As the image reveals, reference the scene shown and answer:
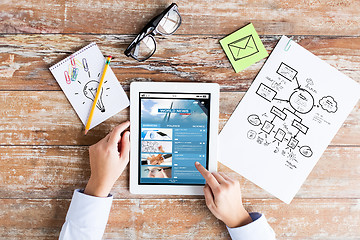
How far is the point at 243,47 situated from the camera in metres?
0.87

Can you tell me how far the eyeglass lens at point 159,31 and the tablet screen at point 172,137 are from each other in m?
0.12

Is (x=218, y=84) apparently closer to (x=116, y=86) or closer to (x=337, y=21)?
(x=116, y=86)

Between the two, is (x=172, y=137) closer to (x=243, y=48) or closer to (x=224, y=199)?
(x=224, y=199)

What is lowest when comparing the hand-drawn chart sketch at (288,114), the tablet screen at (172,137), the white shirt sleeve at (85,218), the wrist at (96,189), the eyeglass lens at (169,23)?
the white shirt sleeve at (85,218)

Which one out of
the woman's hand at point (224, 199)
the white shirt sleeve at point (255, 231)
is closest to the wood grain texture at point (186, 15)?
the woman's hand at point (224, 199)

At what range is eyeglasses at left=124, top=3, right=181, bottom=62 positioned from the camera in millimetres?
826

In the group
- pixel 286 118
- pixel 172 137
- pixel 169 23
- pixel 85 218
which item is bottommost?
pixel 85 218

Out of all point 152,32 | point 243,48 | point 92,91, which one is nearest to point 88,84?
point 92,91

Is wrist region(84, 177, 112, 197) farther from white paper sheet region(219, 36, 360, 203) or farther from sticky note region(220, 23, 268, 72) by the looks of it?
sticky note region(220, 23, 268, 72)

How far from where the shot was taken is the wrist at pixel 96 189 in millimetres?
843

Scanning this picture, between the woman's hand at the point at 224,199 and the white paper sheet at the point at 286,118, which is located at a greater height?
the white paper sheet at the point at 286,118

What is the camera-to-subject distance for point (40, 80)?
0.88 metres

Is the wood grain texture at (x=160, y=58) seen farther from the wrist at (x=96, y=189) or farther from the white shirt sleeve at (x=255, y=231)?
the white shirt sleeve at (x=255, y=231)

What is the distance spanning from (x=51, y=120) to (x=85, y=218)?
0.32m
